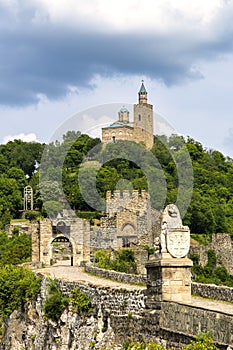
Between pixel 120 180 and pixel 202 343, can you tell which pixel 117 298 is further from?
pixel 120 180

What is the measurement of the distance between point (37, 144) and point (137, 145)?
31733mm

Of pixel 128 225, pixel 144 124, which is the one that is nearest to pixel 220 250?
pixel 128 225

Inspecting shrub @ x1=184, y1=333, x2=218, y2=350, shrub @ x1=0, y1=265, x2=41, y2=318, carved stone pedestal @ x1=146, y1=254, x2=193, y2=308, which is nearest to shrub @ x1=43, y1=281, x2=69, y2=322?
shrub @ x1=0, y1=265, x2=41, y2=318

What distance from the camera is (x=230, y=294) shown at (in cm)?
1466

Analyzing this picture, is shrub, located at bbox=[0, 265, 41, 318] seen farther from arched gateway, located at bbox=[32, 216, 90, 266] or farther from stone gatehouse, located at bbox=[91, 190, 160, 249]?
stone gatehouse, located at bbox=[91, 190, 160, 249]

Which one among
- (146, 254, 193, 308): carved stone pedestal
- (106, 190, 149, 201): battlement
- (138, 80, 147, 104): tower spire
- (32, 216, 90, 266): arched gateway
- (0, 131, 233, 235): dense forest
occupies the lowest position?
(146, 254, 193, 308): carved stone pedestal

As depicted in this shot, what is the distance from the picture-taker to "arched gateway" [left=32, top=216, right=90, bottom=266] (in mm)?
31250

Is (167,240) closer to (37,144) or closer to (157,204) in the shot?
(157,204)

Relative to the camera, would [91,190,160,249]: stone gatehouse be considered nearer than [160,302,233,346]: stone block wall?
No

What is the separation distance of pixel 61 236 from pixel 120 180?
2625cm

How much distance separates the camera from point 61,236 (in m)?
32.0

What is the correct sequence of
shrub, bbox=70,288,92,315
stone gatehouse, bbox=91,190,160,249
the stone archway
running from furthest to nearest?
1. stone gatehouse, bbox=91,190,160,249
2. the stone archway
3. shrub, bbox=70,288,92,315

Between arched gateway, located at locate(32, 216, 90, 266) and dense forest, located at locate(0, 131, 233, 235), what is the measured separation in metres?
12.6

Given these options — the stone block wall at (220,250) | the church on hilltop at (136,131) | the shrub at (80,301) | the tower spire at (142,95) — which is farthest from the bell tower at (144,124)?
the shrub at (80,301)
